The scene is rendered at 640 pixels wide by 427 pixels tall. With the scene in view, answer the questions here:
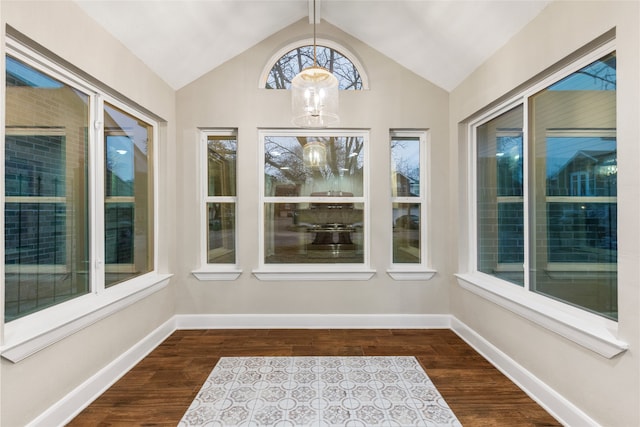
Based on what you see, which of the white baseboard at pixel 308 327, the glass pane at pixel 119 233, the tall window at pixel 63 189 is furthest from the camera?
the glass pane at pixel 119 233

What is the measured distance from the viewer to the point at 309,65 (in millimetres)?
3244

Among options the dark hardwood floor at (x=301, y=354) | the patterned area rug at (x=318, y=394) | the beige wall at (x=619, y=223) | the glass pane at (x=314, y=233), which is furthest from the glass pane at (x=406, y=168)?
the patterned area rug at (x=318, y=394)

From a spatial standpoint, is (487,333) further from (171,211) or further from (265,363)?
(171,211)

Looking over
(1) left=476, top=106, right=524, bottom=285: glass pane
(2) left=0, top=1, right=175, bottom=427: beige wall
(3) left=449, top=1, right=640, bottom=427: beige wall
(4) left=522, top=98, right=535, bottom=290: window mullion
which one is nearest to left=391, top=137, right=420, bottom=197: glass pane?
(1) left=476, top=106, right=524, bottom=285: glass pane

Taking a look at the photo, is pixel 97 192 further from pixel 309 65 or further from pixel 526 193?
pixel 526 193

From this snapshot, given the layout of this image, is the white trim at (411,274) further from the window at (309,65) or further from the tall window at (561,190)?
the window at (309,65)

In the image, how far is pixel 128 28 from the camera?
2.21m

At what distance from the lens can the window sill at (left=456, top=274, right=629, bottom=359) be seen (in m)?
1.58

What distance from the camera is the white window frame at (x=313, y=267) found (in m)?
3.19

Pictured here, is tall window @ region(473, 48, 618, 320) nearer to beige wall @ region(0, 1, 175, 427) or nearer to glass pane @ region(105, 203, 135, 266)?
beige wall @ region(0, 1, 175, 427)

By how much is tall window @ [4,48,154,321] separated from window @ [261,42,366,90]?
1.36 m

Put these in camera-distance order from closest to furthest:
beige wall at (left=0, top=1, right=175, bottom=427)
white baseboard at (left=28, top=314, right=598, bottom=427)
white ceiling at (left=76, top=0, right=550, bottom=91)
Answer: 1. beige wall at (left=0, top=1, right=175, bottom=427)
2. white baseboard at (left=28, top=314, right=598, bottom=427)
3. white ceiling at (left=76, top=0, right=550, bottom=91)

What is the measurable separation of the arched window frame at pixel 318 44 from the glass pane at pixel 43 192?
164 cm

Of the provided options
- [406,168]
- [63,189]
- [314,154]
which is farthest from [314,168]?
[63,189]
